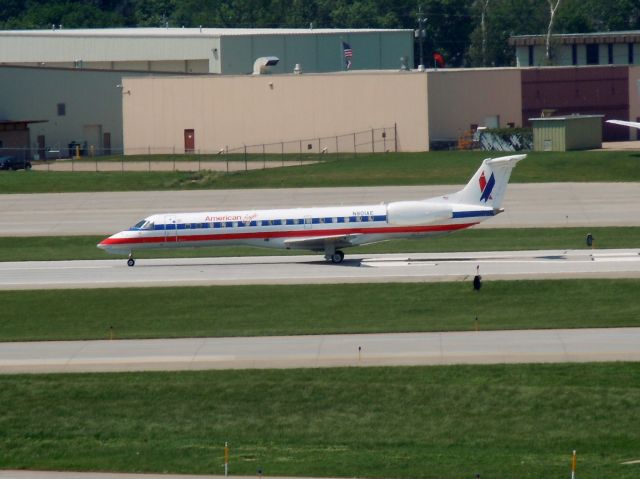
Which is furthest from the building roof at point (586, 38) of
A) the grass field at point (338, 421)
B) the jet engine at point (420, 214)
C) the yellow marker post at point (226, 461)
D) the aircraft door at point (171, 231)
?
the yellow marker post at point (226, 461)

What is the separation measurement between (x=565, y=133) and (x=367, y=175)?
49.1ft

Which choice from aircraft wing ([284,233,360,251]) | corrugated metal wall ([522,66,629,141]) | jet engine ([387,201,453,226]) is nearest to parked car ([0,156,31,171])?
corrugated metal wall ([522,66,629,141])

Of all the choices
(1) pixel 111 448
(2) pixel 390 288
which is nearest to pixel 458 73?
(2) pixel 390 288

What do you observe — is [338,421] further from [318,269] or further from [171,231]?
[171,231]

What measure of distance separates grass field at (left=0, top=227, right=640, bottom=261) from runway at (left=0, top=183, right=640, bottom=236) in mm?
2719

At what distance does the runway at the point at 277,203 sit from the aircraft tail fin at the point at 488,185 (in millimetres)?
10660

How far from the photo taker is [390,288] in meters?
46.3

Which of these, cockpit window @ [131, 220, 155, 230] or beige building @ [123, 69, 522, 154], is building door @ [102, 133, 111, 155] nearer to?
beige building @ [123, 69, 522, 154]

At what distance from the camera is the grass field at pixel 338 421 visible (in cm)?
2720

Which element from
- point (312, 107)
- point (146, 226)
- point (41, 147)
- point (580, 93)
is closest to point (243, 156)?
point (312, 107)

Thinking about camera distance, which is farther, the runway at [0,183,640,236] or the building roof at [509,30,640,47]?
the building roof at [509,30,640,47]

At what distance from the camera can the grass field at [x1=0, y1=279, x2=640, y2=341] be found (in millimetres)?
39969

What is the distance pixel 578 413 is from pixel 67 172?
60978 millimetres

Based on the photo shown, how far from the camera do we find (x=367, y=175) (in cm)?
7962
